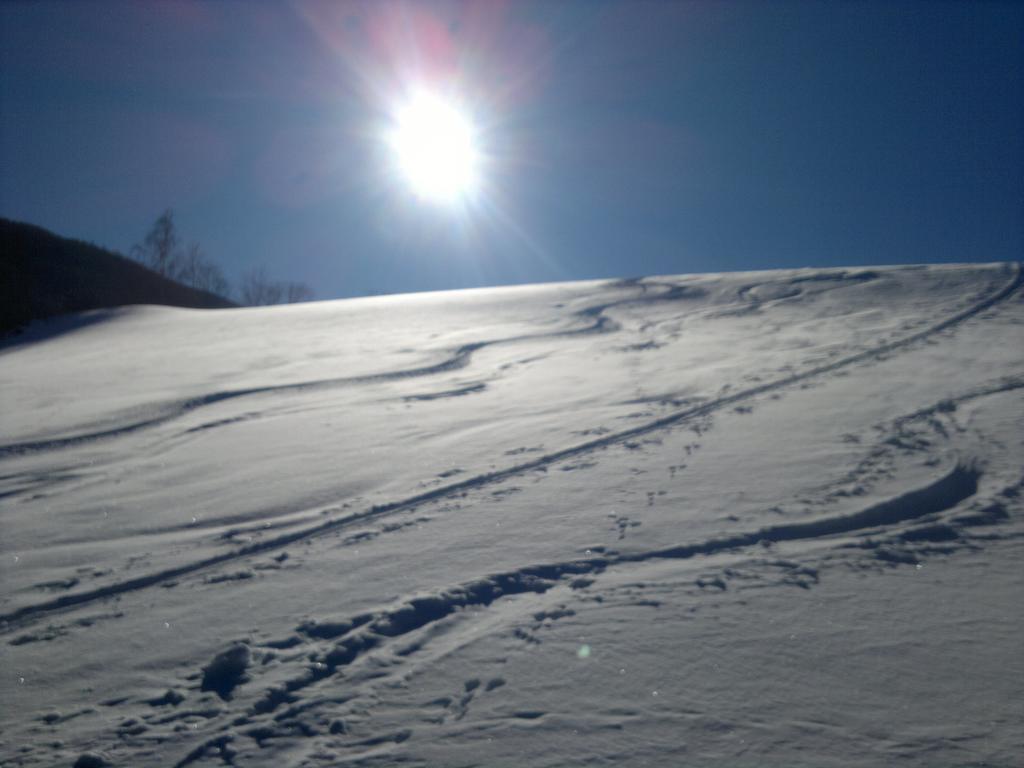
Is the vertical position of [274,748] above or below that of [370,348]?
below

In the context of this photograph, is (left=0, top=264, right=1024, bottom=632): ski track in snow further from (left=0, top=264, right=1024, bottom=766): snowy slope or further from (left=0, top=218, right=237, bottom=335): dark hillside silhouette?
(left=0, top=218, right=237, bottom=335): dark hillside silhouette

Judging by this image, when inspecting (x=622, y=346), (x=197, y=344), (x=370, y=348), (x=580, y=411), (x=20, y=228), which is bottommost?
(x=580, y=411)

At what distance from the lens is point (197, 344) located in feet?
Result: 23.5

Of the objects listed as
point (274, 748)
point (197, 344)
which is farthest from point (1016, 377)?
point (197, 344)

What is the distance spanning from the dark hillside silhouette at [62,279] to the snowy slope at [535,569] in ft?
38.0

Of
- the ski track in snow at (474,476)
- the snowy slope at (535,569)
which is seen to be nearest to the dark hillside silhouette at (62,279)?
the ski track in snow at (474,476)

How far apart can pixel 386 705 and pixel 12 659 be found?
1.05 metres

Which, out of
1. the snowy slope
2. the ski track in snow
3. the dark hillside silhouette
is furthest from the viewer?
the dark hillside silhouette

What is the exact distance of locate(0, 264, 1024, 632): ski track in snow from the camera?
2.12m

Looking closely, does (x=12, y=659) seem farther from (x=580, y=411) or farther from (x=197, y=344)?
(x=197, y=344)

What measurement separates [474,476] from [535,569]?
0.91m

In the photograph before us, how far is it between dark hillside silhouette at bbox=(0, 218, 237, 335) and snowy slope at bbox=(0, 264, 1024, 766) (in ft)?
38.0

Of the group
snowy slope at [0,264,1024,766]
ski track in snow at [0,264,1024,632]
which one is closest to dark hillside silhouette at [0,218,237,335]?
ski track in snow at [0,264,1024,632]

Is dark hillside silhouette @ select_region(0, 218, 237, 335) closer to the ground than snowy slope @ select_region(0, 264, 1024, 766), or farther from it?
farther from it
